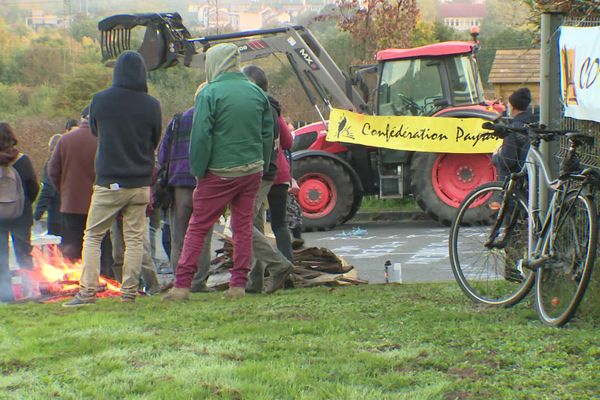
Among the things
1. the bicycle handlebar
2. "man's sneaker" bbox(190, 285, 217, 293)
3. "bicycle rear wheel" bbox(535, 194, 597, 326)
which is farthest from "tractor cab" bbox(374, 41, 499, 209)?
"bicycle rear wheel" bbox(535, 194, 597, 326)

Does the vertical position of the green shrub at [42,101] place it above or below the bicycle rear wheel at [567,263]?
above

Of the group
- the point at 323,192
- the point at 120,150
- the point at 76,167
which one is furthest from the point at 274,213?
the point at 323,192

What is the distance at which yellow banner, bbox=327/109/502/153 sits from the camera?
629 inches

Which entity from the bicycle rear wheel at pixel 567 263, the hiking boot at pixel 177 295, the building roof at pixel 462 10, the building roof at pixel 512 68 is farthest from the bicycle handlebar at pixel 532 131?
the building roof at pixel 462 10

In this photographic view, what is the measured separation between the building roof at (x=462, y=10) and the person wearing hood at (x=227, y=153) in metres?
114

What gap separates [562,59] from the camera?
273 inches

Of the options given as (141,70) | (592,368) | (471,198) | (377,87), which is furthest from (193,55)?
(592,368)

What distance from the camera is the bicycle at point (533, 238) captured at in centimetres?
607

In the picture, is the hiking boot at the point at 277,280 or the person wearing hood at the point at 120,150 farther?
the hiking boot at the point at 277,280

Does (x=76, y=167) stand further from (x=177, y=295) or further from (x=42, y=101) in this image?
(x=42, y=101)

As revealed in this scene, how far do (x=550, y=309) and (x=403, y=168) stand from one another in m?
10.6

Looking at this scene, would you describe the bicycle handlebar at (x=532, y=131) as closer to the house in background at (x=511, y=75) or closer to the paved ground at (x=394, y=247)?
the paved ground at (x=394, y=247)

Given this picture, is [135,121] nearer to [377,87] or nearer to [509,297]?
[509,297]

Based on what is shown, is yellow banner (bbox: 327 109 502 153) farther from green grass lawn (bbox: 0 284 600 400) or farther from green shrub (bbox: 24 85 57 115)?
green shrub (bbox: 24 85 57 115)
